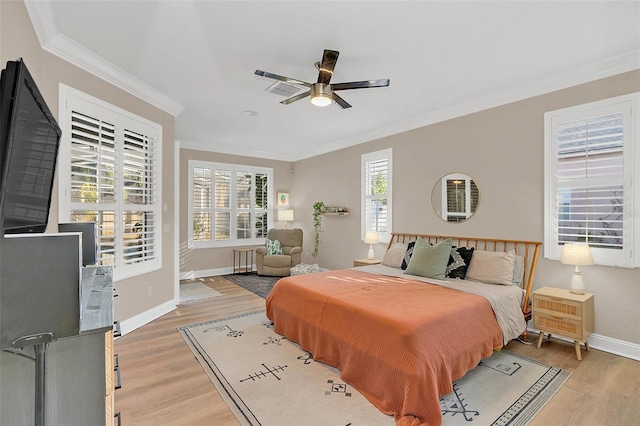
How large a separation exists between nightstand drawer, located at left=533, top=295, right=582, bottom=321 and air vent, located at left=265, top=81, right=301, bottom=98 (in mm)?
3349

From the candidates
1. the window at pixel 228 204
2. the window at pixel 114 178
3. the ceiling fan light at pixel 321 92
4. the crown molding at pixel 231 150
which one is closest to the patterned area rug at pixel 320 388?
the window at pixel 114 178

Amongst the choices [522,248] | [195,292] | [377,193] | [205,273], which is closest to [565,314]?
[522,248]

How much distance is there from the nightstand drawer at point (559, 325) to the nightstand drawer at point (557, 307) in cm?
3

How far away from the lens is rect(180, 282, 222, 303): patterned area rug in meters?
4.90

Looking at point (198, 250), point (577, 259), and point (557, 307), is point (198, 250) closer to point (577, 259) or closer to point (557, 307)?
point (557, 307)

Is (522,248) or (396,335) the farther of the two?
(522,248)

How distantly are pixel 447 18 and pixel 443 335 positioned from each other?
238 centimetres

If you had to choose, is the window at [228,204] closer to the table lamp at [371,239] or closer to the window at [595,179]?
the table lamp at [371,239]

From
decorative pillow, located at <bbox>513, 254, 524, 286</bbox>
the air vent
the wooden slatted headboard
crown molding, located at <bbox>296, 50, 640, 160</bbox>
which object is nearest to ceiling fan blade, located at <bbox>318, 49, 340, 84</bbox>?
the air vent

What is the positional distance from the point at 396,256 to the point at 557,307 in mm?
1871

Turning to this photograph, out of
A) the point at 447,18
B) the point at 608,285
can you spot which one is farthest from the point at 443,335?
the point at 447,18

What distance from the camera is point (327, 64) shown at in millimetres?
2771

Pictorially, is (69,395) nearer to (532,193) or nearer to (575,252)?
(575,252)

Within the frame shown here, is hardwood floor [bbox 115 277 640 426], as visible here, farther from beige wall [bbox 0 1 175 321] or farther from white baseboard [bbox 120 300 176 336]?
beige wall [bbox 0 1 175 321]
